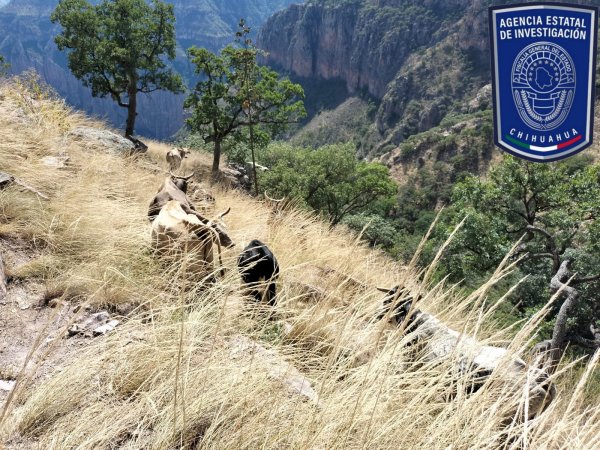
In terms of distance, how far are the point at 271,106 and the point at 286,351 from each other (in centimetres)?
1699

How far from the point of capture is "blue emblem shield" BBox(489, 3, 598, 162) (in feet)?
10.8

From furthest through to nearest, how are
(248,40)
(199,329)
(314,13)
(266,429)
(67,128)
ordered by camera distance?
(314,13), (248,40), (67,128), (199,329), (266,429)

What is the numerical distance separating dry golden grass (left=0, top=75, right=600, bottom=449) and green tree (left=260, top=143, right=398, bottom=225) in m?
12.6

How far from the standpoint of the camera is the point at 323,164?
18797 mm

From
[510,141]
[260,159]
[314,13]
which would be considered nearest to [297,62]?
[314,13]

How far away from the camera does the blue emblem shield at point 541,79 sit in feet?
10.8

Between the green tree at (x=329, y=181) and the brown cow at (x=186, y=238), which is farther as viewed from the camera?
the green tree at (x=329, y=181)

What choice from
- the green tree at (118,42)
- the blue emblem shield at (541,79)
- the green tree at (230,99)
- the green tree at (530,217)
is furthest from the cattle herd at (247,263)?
the green tree at (118,42)

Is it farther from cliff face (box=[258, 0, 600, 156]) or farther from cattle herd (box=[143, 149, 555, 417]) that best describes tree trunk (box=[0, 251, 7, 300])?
cliff face (box=[258, 0, 600, 156])

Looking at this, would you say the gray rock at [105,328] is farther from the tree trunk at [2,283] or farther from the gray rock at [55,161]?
the gray rock at [55,161]

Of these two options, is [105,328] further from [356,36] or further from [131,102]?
[356,36]

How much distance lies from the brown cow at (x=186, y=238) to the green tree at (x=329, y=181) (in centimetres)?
1241

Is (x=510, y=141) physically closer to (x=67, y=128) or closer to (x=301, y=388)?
(x=301, y=388)

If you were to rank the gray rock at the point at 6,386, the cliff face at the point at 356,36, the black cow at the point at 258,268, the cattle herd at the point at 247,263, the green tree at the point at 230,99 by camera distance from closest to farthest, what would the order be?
the gray rock at the point at 6,386, the cattle herd at the point at 247,263, the black cow at the point at 258,268, the green tree at the point at 230,99, the cliff face at the point at 356,36
